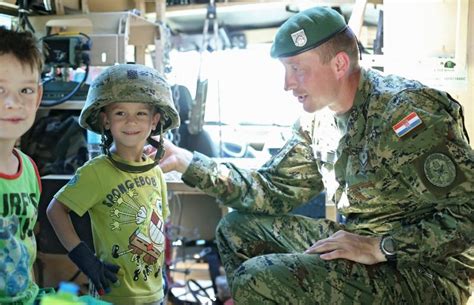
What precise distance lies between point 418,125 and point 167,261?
5.28ft

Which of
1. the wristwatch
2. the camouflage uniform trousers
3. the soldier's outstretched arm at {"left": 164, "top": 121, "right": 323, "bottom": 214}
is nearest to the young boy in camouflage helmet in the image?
the soldier's outstretched arm at {"left": 164, "top": 121, "right": 323, "bottom": 214}

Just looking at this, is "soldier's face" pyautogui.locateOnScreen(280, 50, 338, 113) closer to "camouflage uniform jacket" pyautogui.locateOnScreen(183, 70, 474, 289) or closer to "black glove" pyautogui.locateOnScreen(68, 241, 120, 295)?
"camouflage uniform jacket" pyautogui.locateOnScreen(183, 70, 474, 289)

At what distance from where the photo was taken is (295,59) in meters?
1.95

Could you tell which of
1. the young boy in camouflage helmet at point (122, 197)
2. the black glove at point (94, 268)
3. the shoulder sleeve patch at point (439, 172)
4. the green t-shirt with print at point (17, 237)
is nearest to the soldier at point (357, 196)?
the shoulder sleeve patch at point (439, 172)

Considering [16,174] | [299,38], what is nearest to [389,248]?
[299,38]

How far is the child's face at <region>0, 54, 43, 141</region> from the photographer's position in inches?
60.6

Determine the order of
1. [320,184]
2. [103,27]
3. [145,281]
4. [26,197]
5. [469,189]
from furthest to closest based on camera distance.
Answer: [103,27], [320,184], [145,281], [469,189], [26,197]

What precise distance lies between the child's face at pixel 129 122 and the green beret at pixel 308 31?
0.46m

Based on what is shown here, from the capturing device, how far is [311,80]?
1945 millimetres

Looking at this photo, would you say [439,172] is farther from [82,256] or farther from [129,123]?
[82,256]

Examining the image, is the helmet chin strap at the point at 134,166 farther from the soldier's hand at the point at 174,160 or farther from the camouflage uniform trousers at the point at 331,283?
the camouflage uniform trousers at the point at 331,283

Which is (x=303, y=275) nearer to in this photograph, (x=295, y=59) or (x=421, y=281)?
(x=421, y=281)

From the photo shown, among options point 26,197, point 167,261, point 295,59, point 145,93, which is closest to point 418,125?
point 295,59

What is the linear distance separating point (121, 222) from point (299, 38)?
760 mm
